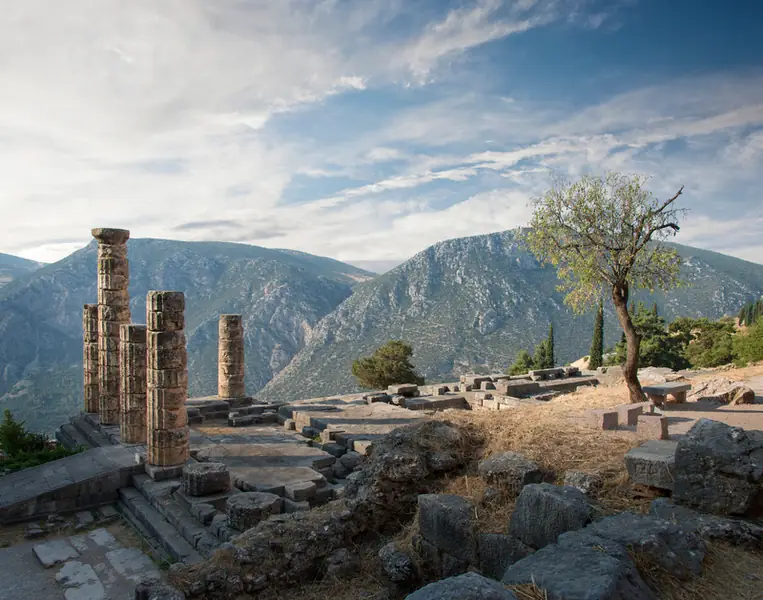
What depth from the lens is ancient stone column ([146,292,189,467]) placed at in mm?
12461

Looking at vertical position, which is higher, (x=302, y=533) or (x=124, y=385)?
(x=124, y=385)

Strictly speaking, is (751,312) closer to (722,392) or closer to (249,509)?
(722,392)

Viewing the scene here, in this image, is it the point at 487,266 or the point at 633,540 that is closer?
the point at 633,540

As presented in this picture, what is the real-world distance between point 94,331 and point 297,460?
9307 mm

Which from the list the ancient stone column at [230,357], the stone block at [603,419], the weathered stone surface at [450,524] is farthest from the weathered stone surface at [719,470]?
the ancient stone column at [230,357]

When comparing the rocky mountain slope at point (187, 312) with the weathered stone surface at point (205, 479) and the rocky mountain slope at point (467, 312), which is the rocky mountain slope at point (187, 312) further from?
the weathered stone surface at point (205, 479)

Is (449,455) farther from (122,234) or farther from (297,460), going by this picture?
(122,234)

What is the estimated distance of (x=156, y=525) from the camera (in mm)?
10133

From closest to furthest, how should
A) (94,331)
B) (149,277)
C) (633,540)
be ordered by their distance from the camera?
(633,540), (94,331), (149,277)

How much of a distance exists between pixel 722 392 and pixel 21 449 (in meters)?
19.5

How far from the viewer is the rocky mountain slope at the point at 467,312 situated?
7025cm

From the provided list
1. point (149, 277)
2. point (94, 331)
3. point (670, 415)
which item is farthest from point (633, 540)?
point (149, 277)

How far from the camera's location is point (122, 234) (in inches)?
644

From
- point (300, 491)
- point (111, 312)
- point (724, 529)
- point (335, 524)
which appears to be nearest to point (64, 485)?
point (300, 491)
